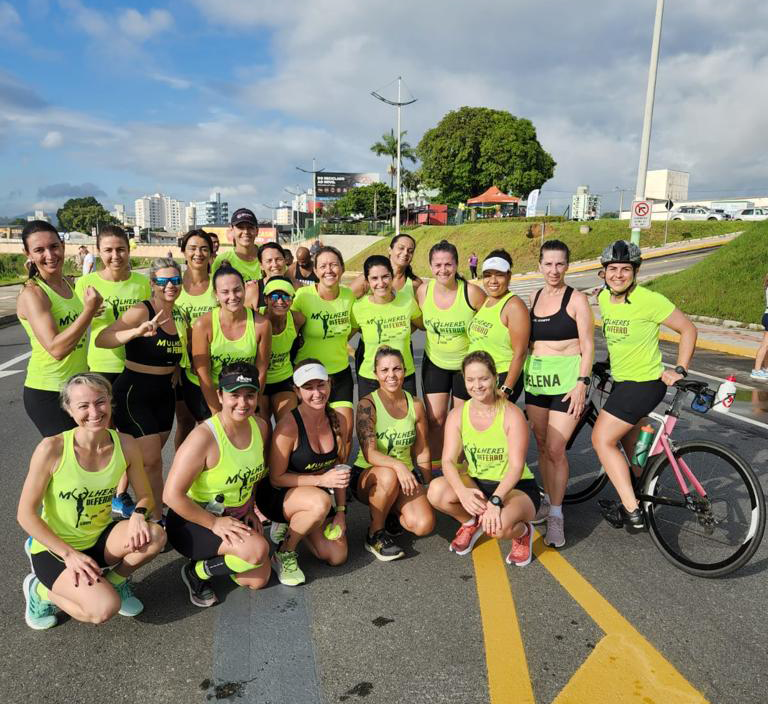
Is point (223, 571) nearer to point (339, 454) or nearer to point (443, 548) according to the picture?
point (339, 454)

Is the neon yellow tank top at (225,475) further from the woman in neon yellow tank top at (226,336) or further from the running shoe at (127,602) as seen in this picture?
the woman in neon yellow tank top at (226,336)

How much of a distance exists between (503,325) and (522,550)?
60.1 inches

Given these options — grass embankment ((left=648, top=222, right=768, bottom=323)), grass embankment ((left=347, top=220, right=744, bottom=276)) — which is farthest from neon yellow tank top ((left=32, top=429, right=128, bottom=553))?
grass embankment ((left=347, top=220, right=744, bottom=276))

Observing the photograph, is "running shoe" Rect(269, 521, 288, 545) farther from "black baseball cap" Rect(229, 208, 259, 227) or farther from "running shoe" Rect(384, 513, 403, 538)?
"black baseball cap" Rect(229, 208, 259, 227)

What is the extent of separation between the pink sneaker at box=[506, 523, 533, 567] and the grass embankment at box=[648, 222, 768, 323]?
480 inches

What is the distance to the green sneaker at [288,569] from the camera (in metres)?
3.29

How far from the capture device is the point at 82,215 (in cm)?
13488

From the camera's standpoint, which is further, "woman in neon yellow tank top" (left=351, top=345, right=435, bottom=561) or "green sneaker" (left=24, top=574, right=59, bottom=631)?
"woman in neon yellow tank top" (left=351, top=345, right=435, bottom=561)

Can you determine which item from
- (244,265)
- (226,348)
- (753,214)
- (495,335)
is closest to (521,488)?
(495,335)

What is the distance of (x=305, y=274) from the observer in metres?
8.11

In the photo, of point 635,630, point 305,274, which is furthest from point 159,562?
point 305,274

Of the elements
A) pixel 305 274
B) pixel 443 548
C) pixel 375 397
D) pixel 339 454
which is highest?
pixel 305 274

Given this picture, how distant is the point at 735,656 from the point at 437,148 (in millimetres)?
55583

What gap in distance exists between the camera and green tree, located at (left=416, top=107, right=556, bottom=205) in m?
51.3
